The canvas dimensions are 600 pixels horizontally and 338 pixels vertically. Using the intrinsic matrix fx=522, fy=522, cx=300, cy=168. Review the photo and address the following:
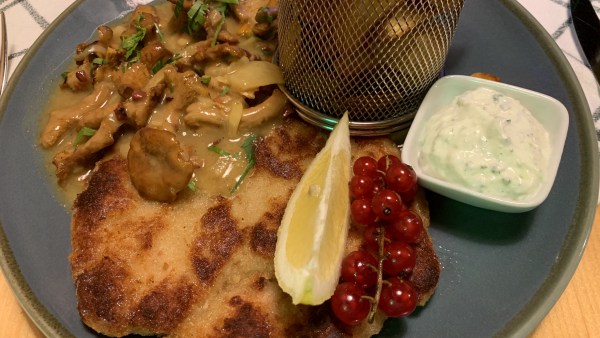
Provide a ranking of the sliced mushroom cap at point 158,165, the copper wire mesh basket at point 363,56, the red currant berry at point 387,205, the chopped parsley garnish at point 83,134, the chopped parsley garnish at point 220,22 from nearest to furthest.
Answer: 1. the red currant berry at point 387,205
2. the sliced mushroom cap at point 158,165
3. the copper wire mesh basket at point 363,56
4. the chopped parsley garnish at point 83,134
5. the chopped parsley garnish at point 220,22

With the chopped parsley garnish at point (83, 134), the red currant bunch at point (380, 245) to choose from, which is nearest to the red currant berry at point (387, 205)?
the red currant bunch at point (380, 245)

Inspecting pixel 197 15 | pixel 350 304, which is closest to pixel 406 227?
pixel 350 304

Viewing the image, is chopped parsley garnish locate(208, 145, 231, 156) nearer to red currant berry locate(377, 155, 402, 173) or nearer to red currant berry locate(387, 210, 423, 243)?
red currant berry locate(377, 155, 402, 173)

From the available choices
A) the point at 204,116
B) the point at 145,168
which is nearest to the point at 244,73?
the point at 204,116

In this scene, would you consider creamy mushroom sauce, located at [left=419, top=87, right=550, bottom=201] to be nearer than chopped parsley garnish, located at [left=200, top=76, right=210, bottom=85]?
Yes

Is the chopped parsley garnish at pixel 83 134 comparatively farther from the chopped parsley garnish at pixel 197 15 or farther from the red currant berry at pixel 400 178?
the red currant berry at pixel 400 178


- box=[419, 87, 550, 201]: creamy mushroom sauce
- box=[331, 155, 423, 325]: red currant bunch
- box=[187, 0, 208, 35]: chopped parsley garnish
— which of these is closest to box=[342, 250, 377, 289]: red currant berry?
box=[331, 155, 423, 325]: red currant bunch

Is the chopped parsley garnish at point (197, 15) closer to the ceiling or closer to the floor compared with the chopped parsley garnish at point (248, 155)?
closer to the ceiling
